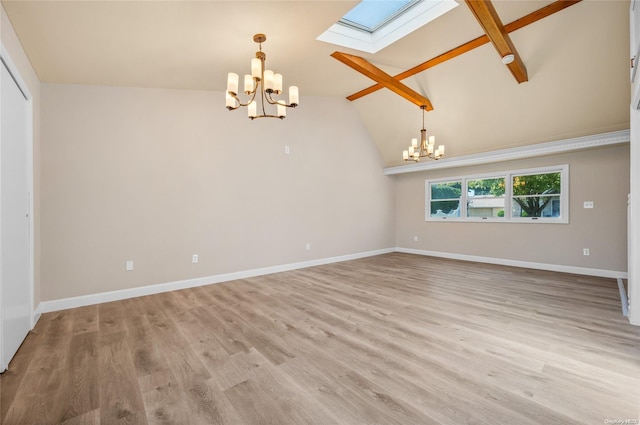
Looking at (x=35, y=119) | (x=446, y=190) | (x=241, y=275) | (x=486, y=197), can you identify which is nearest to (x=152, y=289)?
(x=241, y=275)

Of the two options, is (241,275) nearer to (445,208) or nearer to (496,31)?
(496,31)

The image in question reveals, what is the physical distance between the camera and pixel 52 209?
3443 millimetres

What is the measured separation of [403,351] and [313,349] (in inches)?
28.5

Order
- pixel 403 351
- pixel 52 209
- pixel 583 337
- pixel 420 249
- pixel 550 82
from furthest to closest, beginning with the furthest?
pixel 420 249 → pixel 550 82 → pixel 52 209 → pixel 583 337 → pixel 403 351

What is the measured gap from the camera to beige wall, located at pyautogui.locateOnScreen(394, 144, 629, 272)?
478cm

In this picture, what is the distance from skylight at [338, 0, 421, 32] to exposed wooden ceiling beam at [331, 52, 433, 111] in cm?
41

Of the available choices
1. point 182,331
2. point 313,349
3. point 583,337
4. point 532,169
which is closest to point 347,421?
point 313,349

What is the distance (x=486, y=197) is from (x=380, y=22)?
4.42 m

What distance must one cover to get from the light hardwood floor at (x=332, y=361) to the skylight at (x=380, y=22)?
340 cm

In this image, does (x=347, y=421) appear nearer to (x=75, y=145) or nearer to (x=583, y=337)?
(x=583, y=337)

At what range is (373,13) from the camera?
12.2 feet

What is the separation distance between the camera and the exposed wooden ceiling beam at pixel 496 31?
300cm

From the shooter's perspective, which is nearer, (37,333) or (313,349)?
(313,349)

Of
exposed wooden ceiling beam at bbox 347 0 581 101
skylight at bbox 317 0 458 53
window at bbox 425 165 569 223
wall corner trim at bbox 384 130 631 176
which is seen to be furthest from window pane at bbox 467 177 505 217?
skylight at bbox 317 0 458 53
